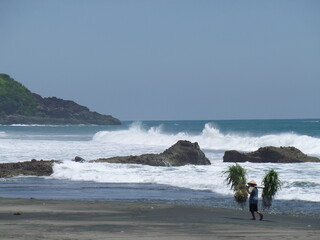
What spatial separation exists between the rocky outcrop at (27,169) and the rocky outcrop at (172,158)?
11.1 feet

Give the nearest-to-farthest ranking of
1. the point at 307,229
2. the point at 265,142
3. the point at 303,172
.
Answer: the point at 307,229 → the point at 303,172 → the point at 265,142

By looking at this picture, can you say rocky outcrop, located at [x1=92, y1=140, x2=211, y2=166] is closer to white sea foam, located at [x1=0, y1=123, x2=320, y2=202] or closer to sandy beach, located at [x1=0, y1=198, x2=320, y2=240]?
white sea foam, located at [x1=0, y1=123, x2=320, y2=202]

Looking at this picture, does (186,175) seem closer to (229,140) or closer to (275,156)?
(275,156)

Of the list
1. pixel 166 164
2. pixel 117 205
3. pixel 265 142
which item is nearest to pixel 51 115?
pixel 265 142

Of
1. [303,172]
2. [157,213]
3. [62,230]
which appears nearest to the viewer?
[62,230]

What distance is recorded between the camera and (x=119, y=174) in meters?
31.8

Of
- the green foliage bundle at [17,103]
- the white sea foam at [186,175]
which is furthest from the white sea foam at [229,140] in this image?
the green foliage bundle at [17,103]

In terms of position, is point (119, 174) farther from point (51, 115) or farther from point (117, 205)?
point (51, 115)

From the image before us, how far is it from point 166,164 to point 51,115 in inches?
6384

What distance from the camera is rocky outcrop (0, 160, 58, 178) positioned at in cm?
3170

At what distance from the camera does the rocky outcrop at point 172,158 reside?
3450 centimetres

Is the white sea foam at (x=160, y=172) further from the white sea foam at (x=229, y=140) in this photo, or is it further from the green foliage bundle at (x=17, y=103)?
the green foliage bundle at (x=17, y=103)

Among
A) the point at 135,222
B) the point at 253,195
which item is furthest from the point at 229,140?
the point at 135,222

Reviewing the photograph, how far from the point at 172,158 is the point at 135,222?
17.7 metres
